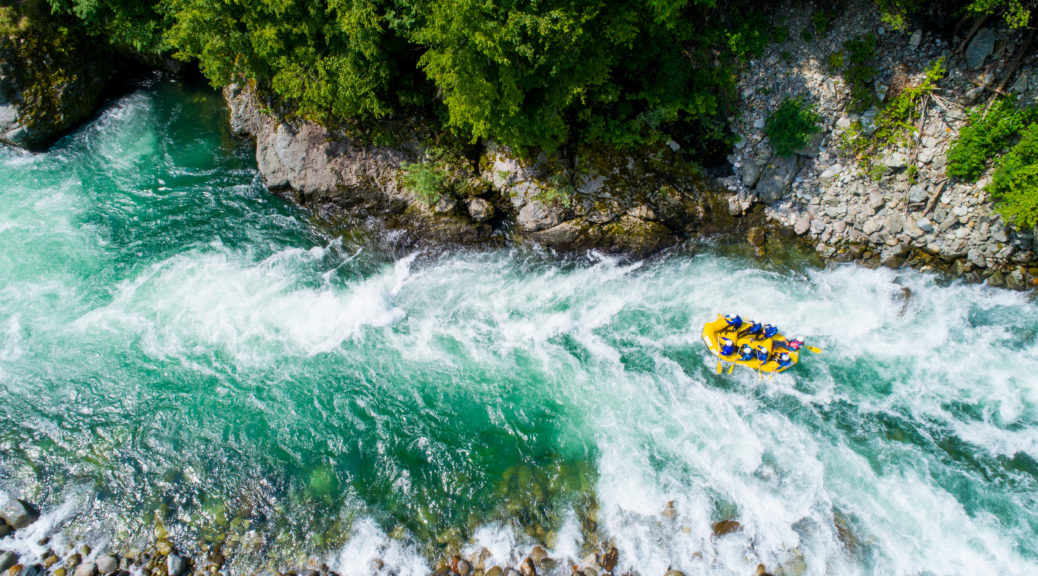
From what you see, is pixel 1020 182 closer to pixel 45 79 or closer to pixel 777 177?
pixel 777 177

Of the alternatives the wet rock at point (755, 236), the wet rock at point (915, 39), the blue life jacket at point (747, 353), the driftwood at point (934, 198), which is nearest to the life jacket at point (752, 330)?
the blue life jacket at point (747, 353)

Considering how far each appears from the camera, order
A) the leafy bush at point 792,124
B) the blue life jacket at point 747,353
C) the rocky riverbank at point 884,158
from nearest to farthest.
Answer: the blue life jacket at point 747,353 < the rocky riverbank at point 884,158 < the leafy bush at point 792,124

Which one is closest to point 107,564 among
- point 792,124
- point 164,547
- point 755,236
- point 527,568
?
point 164,547

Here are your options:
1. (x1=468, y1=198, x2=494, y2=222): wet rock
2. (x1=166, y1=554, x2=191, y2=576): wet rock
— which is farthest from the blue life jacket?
(x1=166, y1=554, x2=191, y2=576): wet rock

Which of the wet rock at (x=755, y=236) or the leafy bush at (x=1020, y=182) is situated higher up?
the leafy bush at (x=1020, y=182)

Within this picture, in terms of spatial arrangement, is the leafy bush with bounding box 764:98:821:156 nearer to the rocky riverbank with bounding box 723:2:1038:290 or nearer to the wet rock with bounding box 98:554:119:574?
the rocky riverbank with bounding box 723:2:1038:290

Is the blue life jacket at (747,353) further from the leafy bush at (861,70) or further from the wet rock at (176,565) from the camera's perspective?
the wet rock at (176,565)
